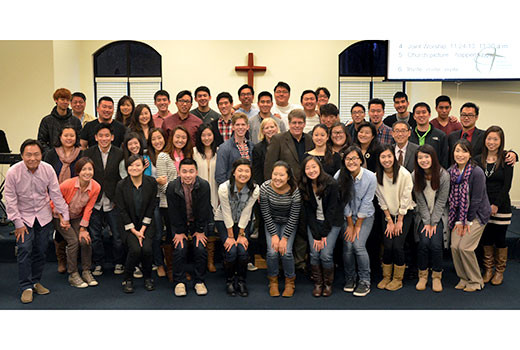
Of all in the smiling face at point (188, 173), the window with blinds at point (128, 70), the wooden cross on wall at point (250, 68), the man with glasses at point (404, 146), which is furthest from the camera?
the window with blinds at point (128, 70)

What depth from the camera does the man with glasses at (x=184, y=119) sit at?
460 cm

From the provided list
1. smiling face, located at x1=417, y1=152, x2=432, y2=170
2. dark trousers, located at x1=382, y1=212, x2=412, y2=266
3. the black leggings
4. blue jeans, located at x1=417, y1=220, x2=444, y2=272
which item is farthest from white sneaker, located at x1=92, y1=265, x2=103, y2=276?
the black leggings

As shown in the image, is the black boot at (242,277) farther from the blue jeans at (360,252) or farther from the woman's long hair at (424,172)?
the woman's long hair at (424,172)

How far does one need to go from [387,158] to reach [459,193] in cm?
71

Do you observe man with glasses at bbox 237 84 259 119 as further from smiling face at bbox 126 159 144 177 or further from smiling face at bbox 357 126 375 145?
smiling face at bbox 126 159 144 177

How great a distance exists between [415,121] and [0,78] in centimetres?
583

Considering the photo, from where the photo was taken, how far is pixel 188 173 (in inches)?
148

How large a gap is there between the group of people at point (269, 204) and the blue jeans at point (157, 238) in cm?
1

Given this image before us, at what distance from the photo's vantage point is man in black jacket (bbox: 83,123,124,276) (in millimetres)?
4109

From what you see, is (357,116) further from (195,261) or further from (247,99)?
(195,261)

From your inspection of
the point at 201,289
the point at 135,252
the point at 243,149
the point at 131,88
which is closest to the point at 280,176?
the point at 243,149

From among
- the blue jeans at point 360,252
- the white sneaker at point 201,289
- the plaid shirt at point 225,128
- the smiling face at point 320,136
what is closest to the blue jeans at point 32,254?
the white sneaker at point 201,289
